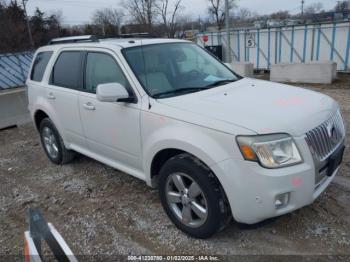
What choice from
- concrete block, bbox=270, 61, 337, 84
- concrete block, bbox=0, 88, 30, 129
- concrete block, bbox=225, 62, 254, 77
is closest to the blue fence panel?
concrete block, bbox=0, 88, 30, 129

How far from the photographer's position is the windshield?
3.28 m

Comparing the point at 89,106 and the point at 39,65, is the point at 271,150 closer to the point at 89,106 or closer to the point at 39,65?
the point at 89,106

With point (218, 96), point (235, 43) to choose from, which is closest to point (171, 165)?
point (218, 96)

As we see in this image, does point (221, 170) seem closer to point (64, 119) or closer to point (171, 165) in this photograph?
point (171, 165)

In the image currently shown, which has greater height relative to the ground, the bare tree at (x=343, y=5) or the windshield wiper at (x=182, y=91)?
the bare tree at (x=343, y=5)

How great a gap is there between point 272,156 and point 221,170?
1.30 feet

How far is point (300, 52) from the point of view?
13.6 metres

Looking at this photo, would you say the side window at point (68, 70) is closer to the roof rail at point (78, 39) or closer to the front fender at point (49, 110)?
the roof rail at point (78, 39)

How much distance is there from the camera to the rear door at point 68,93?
407 centimetres

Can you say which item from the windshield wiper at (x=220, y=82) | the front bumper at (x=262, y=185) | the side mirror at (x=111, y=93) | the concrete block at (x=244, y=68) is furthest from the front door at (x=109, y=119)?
the concrete block at (x=244, y=68)

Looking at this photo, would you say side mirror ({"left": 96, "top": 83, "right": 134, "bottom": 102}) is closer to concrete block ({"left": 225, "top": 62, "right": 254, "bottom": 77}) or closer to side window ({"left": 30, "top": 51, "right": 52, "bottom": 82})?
side window ({"left": 30, "top": 51, "right": 52, "bottom": 82})

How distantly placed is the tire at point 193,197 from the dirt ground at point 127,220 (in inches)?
6.8

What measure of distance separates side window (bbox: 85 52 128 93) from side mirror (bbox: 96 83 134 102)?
0.21 meters

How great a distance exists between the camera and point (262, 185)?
239 cm
